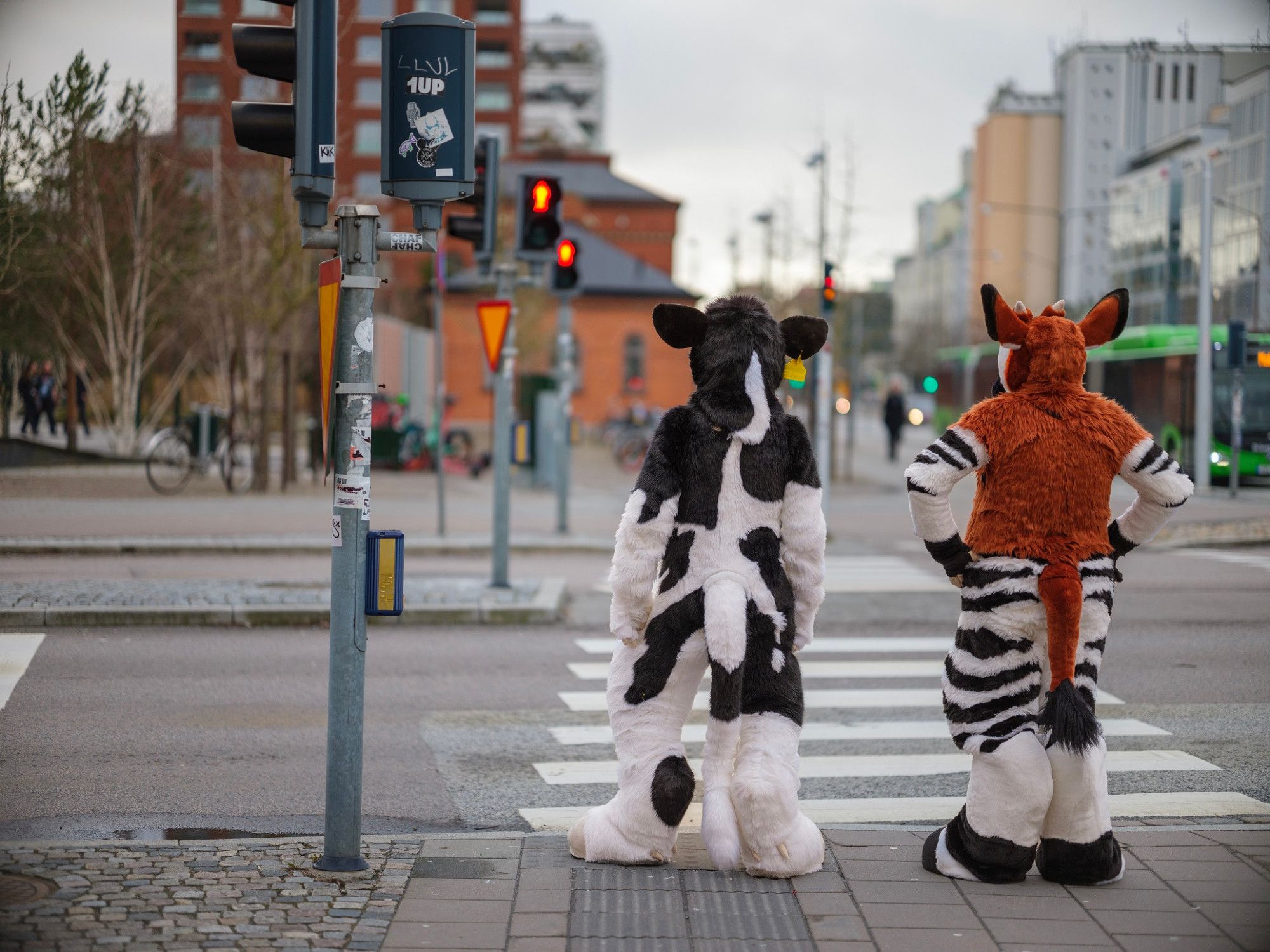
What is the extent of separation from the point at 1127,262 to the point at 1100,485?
228 ft

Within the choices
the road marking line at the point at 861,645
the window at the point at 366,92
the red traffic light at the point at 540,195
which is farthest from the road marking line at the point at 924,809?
the window at the point at 366,92

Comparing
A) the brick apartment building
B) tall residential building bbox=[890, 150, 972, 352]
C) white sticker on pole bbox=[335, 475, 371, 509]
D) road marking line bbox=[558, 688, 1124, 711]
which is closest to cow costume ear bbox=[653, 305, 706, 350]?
white sticker on pole bbox=[335, 475, 371, 509]

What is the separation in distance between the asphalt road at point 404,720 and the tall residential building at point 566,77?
402 ft

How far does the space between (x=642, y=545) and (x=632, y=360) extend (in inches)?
2286

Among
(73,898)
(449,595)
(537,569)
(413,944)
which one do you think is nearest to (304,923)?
(413,944)

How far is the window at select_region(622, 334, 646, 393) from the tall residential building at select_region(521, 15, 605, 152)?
Result: 7052 centimetres

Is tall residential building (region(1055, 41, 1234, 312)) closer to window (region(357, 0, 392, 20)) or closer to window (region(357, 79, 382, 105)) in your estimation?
window (region(357, 79, 382, 105))

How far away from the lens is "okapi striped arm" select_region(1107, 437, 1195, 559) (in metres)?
4.89

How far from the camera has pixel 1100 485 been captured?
4.86 metres

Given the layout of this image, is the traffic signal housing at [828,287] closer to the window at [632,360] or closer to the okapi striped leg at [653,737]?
the okapi striped leg at [653,737]

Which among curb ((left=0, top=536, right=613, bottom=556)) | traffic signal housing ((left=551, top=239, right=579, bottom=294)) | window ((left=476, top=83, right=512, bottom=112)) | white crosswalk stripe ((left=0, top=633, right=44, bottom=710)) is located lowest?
white crosswalk stripe ((left=0, top=633, right=44, bottom=710))

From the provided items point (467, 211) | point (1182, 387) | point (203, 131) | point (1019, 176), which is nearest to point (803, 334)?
point (203, 131)

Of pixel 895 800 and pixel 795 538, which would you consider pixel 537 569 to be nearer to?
pixel 895 800

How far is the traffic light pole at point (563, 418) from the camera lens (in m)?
17.5
